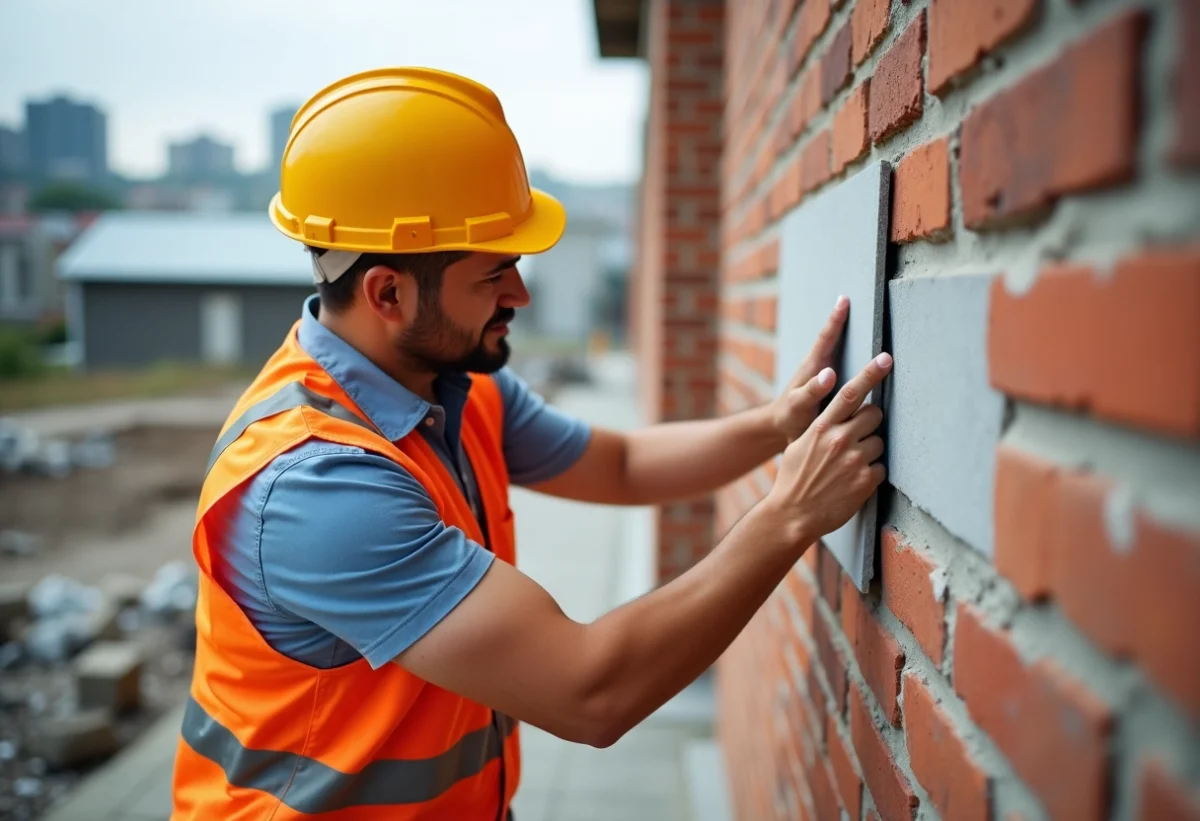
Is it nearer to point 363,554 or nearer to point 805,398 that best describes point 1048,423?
point 805,398

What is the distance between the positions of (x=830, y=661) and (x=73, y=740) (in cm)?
437

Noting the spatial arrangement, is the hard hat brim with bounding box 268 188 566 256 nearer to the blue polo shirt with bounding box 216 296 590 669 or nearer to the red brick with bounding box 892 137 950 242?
the blue polo shirt with bounding box 216 296 590 669

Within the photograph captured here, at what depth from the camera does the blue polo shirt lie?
1.40 meters

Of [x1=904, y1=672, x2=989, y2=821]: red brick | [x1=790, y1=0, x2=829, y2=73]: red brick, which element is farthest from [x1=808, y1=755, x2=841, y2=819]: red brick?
[x1=790, y1=0, x2=829, y2=73]: red brick

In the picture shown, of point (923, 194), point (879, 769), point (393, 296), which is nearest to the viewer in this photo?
point (923, 194)

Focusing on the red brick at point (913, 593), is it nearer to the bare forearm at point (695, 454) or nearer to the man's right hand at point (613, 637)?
the man's right hand at point (613, 637)

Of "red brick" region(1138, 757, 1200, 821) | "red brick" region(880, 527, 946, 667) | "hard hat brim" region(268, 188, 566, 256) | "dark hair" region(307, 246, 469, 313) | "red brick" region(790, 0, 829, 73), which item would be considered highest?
"red brick" region(790, 0, 829, 73)

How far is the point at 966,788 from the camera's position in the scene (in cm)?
87

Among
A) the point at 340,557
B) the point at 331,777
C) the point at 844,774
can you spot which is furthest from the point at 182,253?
the point at 844,774

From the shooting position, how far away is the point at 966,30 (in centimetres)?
88

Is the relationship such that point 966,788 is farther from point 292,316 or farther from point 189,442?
point 292,316

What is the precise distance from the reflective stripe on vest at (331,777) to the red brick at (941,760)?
0.94 m

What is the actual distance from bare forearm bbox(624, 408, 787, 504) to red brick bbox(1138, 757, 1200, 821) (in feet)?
4.41

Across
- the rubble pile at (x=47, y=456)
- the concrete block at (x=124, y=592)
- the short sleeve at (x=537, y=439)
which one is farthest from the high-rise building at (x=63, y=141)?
the short sleeve at (x=537, y=439)
